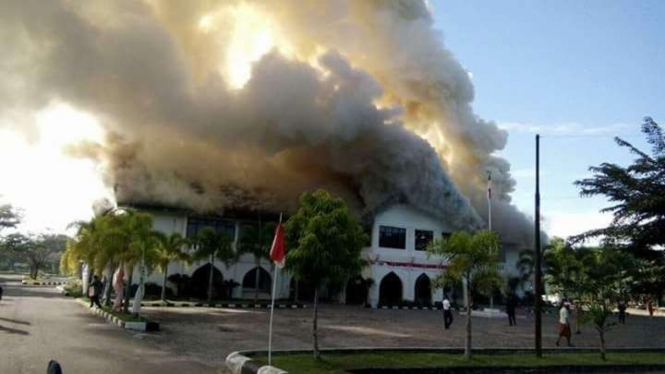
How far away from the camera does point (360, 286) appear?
147ft

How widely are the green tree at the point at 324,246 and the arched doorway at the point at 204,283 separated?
27722 mm

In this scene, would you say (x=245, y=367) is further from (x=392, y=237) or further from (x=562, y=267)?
(x=392, y=237)

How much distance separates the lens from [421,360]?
Answer: 12688 mm

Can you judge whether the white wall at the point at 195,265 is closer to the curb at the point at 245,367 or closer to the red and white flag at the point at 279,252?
the red and white flag at the point at 279,252

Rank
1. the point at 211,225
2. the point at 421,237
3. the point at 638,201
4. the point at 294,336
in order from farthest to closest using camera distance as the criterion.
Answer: the point at 421,237 < the point at 211,225 < the point at 294,336 < the point at 638,201

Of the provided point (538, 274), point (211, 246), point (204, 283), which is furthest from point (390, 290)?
point (538, 274)

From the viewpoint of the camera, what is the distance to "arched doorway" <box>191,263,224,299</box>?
39812 millimetres

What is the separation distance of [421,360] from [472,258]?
2.84 meters

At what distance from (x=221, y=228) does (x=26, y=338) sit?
30019 mm

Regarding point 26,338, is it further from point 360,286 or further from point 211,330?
point 360,286

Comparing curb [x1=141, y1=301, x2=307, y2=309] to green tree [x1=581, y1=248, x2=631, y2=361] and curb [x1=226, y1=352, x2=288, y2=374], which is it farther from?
curb [x1=226, y1=352, x2=288, y2=374]

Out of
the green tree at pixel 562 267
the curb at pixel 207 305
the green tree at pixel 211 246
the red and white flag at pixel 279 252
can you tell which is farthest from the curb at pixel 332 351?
the green tree at pixel 211 246

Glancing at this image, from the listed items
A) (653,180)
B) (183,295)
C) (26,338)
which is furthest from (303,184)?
(653,180)

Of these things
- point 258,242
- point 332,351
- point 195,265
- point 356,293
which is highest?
point 258,242
